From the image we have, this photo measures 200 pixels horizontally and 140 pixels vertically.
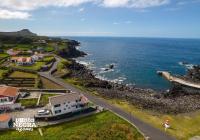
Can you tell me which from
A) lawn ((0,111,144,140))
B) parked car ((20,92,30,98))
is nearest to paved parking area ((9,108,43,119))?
lawn ((0,111,144,140))

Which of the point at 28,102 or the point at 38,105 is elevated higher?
the point at 38,105

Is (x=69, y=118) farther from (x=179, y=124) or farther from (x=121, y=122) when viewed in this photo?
(x=179, y=124)

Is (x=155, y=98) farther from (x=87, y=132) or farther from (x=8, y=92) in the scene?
(x=8, y=92)

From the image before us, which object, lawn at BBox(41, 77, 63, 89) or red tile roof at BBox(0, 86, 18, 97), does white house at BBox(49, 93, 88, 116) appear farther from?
lawn at BBox(41, 77, 63, 89)

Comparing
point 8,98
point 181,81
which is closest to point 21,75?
point 8,98

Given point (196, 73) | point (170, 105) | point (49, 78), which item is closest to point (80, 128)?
point (170, 105)
